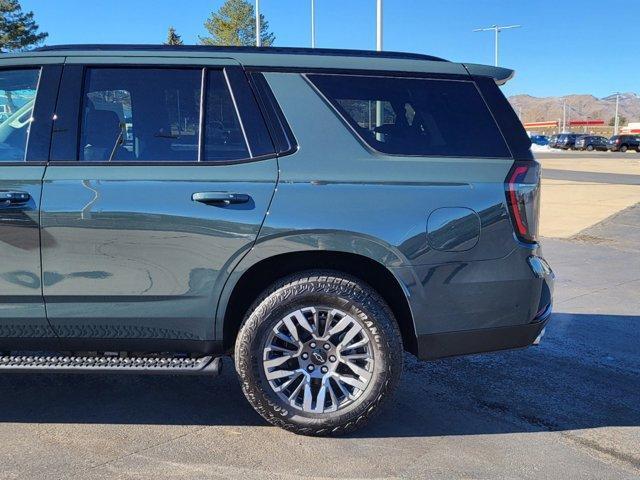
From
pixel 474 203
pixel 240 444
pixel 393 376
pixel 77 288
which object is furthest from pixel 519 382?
pixel 77 288

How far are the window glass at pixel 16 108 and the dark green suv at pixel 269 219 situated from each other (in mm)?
17

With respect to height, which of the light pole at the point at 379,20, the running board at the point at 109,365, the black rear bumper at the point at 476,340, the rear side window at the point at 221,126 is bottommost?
the running board at the point at 109,365

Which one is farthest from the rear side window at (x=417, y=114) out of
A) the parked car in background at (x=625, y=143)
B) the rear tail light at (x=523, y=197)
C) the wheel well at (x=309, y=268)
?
the parked car in background at (x=625, y=143)

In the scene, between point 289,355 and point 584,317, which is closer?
point 289,355

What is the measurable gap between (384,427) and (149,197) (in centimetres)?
182

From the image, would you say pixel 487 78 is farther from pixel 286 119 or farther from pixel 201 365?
pixel 201 365

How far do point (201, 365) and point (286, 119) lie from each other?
138 centimetres

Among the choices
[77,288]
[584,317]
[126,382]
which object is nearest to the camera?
[77,288]

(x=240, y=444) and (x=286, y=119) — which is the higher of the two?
(x=286, y=119)

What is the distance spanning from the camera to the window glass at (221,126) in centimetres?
326

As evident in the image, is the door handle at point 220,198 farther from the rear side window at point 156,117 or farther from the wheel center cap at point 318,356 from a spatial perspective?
the wheel center cap at point 318,356

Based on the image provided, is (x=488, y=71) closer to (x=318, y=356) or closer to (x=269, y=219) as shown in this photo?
(x=269, y=219)

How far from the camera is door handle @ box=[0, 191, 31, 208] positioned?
3.13 metres

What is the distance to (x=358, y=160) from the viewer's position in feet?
10.6
